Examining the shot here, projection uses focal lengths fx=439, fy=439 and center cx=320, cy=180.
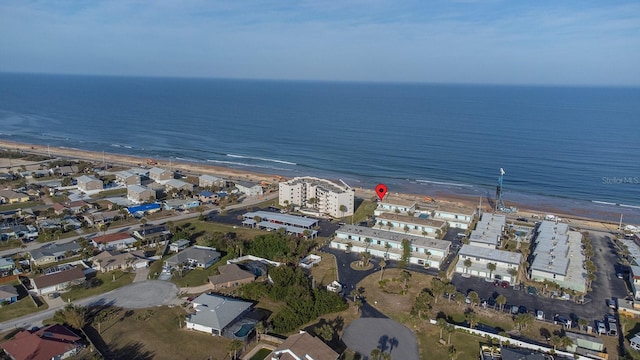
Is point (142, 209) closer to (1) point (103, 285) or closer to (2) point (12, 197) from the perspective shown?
(2) point (12, 197)

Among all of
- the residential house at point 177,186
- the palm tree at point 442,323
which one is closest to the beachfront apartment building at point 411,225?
the palm tree at point 442,323

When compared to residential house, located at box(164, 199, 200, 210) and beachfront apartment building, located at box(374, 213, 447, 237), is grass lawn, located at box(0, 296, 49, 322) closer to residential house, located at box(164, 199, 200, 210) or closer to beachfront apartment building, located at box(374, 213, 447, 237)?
residential house, located at box(164, 199, 200, 210)

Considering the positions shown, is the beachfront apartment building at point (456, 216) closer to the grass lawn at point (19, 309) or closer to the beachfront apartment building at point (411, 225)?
the beachfront apartment building at point (411, 225)

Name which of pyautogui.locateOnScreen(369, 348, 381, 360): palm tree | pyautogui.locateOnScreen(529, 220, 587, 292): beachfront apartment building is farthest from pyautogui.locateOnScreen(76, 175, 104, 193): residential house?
pyautogui.locateOnScreen(529, 220, 587, 292): beachfront apartment building

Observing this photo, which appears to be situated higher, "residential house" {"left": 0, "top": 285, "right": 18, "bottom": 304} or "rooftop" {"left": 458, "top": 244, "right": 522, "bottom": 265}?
"rooftop" {"left": 458, "top": 244, "right": 522, "bottom": 265}

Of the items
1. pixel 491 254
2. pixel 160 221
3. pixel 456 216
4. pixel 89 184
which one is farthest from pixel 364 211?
pixel 89 184

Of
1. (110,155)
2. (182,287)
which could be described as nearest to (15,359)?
(182,287)
